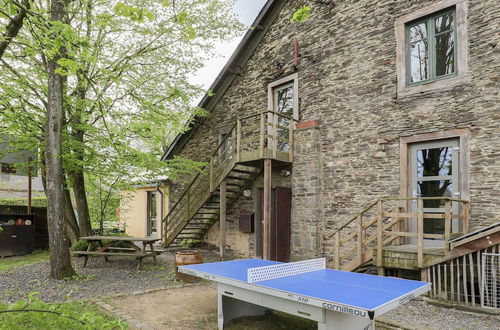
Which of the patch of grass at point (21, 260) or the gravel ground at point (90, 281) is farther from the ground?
the gravel ground at point (90, 281)

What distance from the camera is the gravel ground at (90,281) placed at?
6863 mm

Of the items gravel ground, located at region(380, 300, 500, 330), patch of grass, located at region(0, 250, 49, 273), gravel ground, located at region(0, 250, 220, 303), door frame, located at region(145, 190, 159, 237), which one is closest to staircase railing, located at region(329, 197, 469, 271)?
gravel ground, located at region(380, 300, 500, 330)

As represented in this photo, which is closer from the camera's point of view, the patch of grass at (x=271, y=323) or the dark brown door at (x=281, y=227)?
the patch of grass at (x=271, y=323)

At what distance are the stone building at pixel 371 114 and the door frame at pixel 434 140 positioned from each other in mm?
20

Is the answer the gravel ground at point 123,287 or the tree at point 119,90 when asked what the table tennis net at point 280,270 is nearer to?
the gravel ground at point 123,287

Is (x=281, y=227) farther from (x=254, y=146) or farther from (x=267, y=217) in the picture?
(x=254, y=146)

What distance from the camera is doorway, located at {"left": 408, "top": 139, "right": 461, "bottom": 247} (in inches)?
284

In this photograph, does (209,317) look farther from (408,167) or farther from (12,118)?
(12,118)

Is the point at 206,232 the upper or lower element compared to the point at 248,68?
lower

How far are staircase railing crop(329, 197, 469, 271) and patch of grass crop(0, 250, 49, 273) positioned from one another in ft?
26.7

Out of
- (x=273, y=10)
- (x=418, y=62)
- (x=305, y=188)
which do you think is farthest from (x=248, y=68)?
(x=418, y=62)

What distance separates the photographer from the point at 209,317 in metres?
5.60

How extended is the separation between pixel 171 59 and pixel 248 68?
251 cm

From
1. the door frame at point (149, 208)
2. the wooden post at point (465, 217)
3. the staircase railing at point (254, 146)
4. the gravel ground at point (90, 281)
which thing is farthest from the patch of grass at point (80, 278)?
the door frame at point (149, 208)
